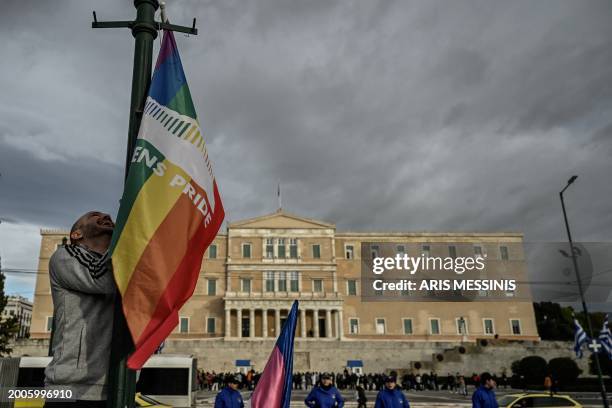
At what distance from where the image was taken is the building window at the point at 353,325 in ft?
163

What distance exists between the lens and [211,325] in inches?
1907

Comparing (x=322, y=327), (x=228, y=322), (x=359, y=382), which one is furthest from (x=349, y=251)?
(x=359, y=382)

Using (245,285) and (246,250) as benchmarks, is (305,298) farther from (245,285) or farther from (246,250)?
(246,250)

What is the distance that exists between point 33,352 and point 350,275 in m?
29.6

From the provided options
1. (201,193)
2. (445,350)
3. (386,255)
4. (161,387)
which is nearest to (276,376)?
(201,193)

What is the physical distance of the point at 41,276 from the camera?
48.6 m

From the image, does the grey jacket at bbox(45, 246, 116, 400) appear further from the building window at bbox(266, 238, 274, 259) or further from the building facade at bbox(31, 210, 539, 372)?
the building window at bbox(266, 238, 274, 259)

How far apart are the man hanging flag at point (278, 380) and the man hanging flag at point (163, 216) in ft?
11.6

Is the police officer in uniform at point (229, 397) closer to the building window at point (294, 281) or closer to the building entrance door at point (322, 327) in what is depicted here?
the building entrance door at point (322, 327)

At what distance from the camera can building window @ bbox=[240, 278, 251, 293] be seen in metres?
49.6

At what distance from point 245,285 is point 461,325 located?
2262 centimetres

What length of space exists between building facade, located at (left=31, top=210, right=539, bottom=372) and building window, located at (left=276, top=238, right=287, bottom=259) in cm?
10

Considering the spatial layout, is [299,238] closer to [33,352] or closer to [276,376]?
[33,352]

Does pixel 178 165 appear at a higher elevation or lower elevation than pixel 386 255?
lower
